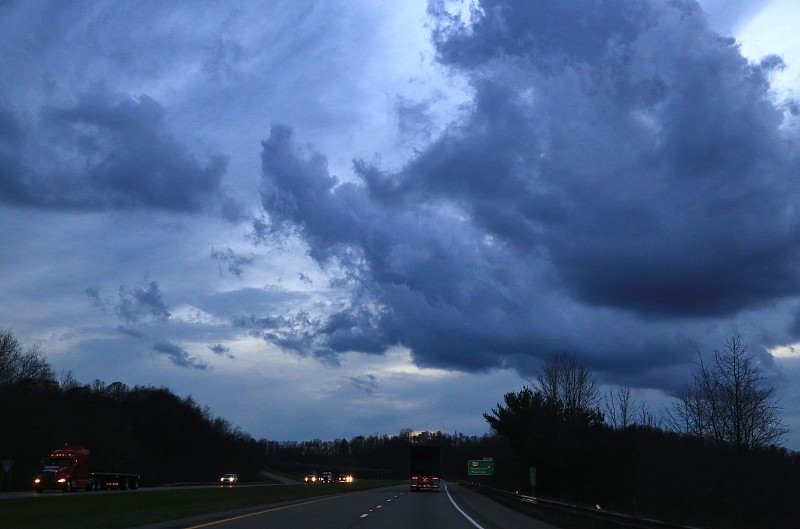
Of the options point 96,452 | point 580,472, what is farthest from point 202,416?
point 580,472

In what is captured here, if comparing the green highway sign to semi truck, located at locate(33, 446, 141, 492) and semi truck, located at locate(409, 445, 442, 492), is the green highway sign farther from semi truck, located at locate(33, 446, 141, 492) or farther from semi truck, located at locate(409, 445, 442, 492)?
semi truck, located at locate(33, 446, 141, 492)

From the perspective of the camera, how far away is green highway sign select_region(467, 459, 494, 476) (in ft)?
293

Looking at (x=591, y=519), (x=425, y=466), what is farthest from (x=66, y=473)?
(x=591, y=519)

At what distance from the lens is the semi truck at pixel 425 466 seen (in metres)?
70.6

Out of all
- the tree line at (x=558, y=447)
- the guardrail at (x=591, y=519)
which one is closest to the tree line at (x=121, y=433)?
the tree line at (x=558, y=447)

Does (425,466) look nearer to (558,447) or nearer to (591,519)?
(558,447)

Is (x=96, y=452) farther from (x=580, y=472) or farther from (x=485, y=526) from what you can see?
(x=485, y=526)

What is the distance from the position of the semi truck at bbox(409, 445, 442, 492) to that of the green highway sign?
1876 cm

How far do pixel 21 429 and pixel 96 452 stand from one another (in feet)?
89.9

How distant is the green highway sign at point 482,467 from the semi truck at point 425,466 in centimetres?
1876

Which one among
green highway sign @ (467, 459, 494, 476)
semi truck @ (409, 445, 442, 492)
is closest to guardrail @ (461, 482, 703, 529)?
semi truck @ (409, 445, 442, 492)

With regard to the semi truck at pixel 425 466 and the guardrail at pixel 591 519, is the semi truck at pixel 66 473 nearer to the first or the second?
the semi truck at pixel 425 466

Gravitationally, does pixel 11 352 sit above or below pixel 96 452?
above

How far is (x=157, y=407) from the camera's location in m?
150
